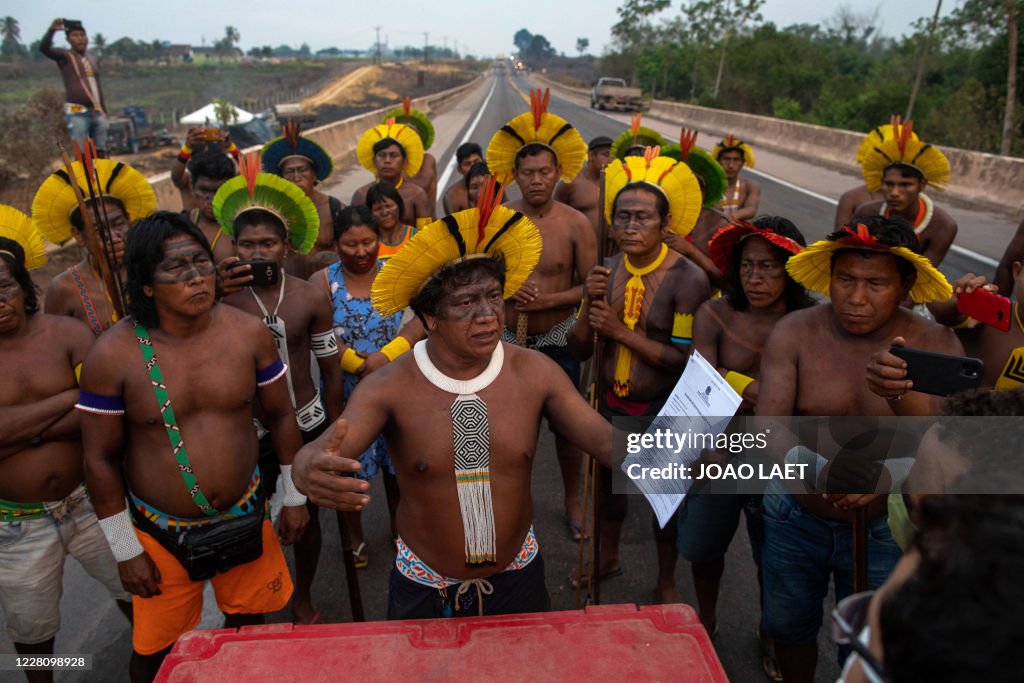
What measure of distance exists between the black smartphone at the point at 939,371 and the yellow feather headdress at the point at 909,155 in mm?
3902

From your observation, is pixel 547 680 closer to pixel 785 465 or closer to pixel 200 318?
pixel 785 465

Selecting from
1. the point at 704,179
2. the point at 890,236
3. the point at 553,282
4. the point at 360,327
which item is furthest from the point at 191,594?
the point at 704,179

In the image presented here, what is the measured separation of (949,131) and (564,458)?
72.6ft

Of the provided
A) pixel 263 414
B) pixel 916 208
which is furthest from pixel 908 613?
pixel 916 208

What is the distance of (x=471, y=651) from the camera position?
1812mm

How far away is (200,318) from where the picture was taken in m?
2.72

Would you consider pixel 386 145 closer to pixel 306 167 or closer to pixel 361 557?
pixel 306 167

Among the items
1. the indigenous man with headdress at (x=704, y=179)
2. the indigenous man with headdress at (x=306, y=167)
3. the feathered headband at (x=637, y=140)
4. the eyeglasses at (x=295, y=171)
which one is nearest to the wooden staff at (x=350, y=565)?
the indigenous man with headdress at (x=306, y=167)

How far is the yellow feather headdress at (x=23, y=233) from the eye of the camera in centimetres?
302

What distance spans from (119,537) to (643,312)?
264cm

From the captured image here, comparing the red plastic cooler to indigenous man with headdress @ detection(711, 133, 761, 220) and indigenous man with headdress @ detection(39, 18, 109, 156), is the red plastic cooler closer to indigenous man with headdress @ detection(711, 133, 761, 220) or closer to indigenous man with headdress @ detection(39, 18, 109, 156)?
indigenous man with headdress @ detection(711, 133, 761, 220)

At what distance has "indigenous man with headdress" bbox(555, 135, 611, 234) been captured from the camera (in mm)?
6867

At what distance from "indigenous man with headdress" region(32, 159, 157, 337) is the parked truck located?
4112cm

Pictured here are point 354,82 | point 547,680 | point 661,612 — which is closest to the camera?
point 547,680
